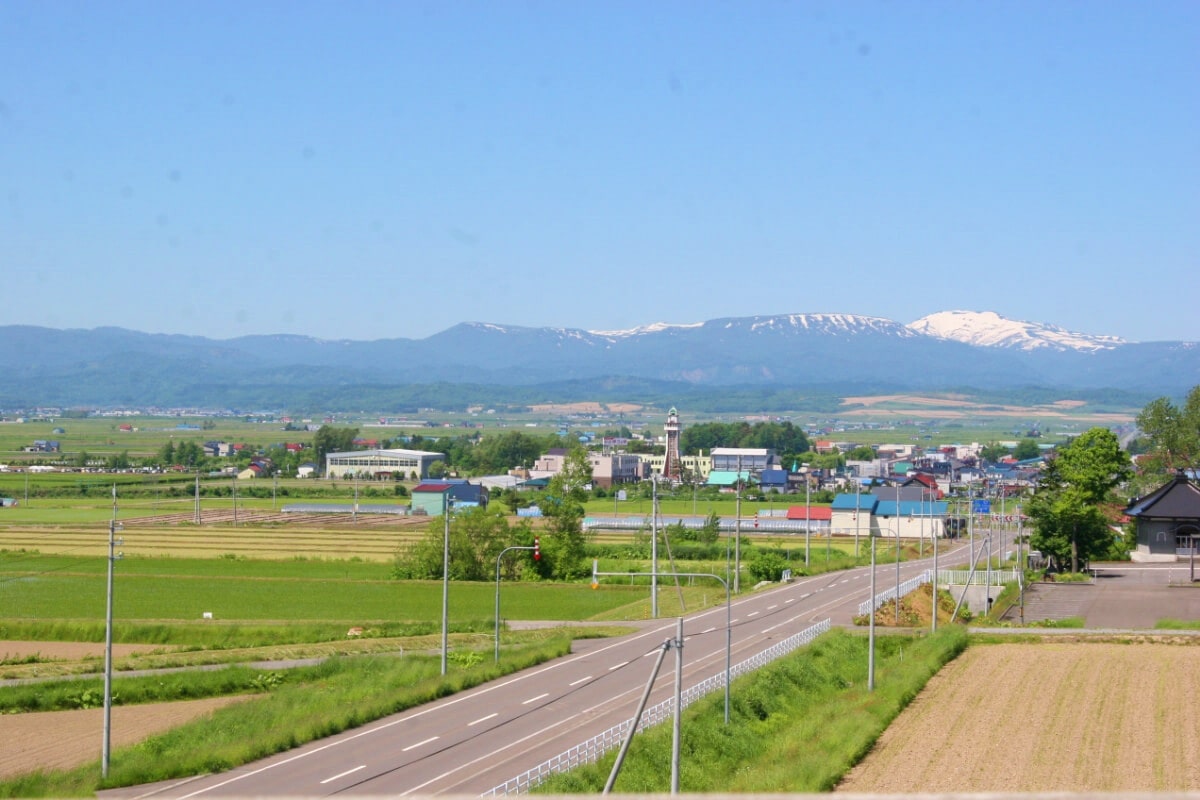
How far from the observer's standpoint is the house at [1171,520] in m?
56.2

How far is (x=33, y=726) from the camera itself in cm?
2658

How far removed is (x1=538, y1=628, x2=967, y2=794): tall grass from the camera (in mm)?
21328

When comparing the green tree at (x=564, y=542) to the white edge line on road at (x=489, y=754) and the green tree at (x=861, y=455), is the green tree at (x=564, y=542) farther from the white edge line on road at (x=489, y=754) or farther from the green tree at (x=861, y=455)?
the green tree at (x=861, y=455)

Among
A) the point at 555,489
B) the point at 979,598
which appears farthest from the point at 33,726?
the point at 555,489

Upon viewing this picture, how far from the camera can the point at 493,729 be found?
2547 centimetres

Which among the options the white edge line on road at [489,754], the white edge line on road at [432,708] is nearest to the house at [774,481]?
the white edge line on road at [432,708]

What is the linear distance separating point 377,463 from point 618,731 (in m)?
121

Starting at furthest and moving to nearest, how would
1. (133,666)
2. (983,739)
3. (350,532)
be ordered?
1. (350,532)
2. (133,666)
3. (983,739)

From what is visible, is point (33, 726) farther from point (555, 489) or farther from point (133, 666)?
point (555, 489)

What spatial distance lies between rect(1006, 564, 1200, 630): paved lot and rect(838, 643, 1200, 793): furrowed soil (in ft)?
19.3

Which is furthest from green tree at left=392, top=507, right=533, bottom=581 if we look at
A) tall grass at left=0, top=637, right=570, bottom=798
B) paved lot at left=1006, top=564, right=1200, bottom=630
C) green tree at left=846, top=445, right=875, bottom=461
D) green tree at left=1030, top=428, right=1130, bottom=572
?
green tree at left=846, top=445, right=875, bottom=461

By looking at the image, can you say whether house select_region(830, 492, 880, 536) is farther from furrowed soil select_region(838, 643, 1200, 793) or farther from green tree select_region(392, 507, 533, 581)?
furrowed soil select_region(838, 643, 1200, 793)

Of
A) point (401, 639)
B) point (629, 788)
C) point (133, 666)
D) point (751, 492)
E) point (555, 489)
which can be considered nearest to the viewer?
point (629, 788)

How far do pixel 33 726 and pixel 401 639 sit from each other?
13.0 meters
